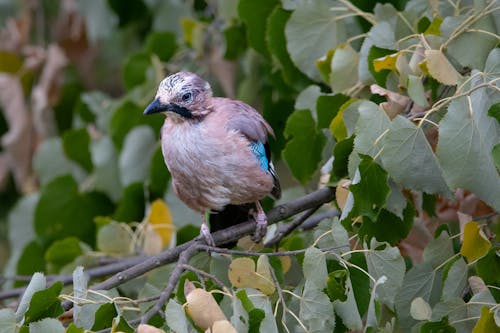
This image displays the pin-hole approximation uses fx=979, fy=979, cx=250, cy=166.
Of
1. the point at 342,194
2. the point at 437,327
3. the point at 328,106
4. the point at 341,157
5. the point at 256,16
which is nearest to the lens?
the point at 437,327

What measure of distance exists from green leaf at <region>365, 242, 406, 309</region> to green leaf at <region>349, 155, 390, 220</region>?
113mm

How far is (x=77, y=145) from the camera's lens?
464cm

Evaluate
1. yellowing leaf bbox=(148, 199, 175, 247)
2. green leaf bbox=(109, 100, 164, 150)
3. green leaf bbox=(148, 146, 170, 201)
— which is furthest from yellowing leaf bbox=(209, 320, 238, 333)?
green leaf bbox=(109, 100, 164, 150)

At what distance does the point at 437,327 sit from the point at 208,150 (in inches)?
36.7

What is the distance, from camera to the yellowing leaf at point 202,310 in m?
2.20

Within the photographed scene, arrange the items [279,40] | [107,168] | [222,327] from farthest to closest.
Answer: [107,168] → [279,40] → [222,327]

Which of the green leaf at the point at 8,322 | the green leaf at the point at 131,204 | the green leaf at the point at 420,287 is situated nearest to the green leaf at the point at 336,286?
the green leaf at the point at 420,287

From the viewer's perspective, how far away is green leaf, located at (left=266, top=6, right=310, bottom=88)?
3.31 meters

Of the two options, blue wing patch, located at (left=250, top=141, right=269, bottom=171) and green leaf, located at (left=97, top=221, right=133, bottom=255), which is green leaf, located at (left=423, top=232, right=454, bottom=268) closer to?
blue wing patch, located at (left=250, top=141, right=269, bottom=171)

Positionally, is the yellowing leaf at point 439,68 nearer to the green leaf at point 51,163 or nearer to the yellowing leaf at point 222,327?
the yellowing leaf at point 222,327

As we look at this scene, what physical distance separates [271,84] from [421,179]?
1.55 m

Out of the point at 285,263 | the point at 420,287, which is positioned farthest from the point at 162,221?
the point at 420,287

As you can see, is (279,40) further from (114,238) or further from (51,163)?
(51,163)

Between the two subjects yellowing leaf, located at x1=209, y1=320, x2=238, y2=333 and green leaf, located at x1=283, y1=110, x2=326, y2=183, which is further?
green leaf, located at x1=283, y1=110, x2=326, y2=183
